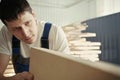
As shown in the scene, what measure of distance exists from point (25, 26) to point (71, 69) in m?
0.72

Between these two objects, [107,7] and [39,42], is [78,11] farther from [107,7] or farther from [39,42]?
[39,42]

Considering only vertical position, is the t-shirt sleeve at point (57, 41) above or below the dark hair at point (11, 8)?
below

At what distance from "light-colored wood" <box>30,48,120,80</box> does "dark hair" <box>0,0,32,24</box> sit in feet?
1.38

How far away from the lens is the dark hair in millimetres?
1062

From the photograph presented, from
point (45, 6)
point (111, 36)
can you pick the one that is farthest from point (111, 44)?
point (45, 6)

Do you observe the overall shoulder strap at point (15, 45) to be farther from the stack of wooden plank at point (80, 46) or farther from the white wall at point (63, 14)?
the white wall at point (63, 14)

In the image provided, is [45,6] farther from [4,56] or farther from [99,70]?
[99,70]

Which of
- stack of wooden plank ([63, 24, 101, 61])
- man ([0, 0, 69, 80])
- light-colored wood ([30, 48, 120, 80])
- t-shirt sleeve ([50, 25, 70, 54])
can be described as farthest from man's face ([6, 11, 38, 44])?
stack of wooden plank ([63, 24, 101, 61])

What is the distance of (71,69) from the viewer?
1.38 feet

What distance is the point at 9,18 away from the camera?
1.08m

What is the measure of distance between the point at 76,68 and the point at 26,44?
35.8 inches

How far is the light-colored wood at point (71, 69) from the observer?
303 mm

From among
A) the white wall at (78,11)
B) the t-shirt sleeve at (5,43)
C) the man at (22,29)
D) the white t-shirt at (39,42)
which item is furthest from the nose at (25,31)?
the white wall at (78,11)

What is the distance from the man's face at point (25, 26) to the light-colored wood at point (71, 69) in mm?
392
